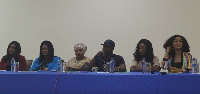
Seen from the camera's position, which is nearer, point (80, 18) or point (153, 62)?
point (153, 62)

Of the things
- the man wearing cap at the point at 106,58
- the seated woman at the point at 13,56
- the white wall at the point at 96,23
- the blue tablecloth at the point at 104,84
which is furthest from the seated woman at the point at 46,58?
the blue tablecloth at the point at 104,84

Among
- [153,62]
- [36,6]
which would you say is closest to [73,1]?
[36,6]

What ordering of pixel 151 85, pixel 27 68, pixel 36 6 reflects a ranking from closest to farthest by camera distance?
pixel 151 85 → pixel 27 68 → pixel 36 6

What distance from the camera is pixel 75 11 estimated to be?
169 inches

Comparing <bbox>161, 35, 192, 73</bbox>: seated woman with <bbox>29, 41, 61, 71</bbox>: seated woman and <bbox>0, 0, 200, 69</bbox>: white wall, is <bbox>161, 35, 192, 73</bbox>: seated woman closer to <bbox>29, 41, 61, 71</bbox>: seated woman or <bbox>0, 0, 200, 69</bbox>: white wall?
<bbox>0, 0, 200, 69</bbox>: white wall

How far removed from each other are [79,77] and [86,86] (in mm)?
93

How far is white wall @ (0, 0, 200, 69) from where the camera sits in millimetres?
4125

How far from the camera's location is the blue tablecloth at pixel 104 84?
1924 millimetres

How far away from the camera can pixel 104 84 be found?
76.2 inches

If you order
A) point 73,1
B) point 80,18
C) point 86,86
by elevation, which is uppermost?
point 73,1

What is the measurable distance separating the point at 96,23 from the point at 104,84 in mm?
2382

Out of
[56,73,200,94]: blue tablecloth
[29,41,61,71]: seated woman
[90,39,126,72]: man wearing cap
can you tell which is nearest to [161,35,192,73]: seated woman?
[90,39,126,72]: man wearing cap

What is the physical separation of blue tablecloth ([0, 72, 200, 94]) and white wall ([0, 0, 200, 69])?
2199 mm

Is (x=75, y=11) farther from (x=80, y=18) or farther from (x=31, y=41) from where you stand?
(x=31, y=41)
